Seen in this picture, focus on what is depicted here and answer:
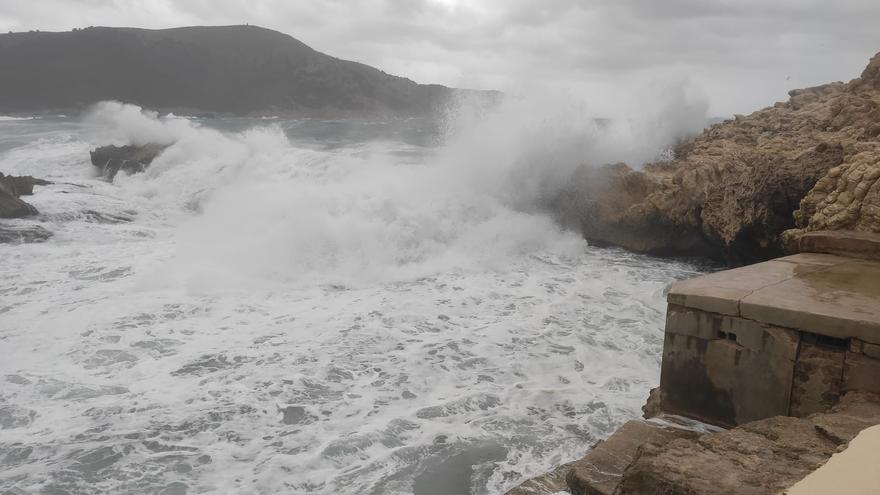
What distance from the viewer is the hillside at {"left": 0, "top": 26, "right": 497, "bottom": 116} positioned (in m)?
68.4

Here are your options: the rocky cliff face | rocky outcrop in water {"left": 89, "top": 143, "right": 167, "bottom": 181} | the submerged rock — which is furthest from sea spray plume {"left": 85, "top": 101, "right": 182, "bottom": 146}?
the rocky cliff face

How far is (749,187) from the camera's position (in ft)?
25.7

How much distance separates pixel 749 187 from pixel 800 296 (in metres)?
4.99

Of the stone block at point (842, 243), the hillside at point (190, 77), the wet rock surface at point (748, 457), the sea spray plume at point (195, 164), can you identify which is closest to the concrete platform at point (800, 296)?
the stone block at point (842, 243)

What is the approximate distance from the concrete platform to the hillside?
6701cm

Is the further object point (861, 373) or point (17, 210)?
point (17, 210)

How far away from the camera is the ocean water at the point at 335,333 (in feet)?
13.4

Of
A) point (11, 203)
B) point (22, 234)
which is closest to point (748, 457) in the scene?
point (22, 234)

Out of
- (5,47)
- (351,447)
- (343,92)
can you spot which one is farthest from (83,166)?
(5,47)

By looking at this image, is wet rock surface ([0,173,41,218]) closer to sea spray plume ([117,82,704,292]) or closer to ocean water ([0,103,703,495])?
ocean water ([0,103,703,495])

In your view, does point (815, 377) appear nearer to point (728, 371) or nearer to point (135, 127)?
point (728, 371)

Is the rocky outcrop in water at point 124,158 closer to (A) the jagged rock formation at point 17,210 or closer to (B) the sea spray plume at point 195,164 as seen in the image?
(B) the sea spray plume at point 195,164

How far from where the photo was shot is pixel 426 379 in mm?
5328

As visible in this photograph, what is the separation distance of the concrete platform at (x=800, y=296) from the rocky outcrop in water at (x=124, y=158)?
1731cm
